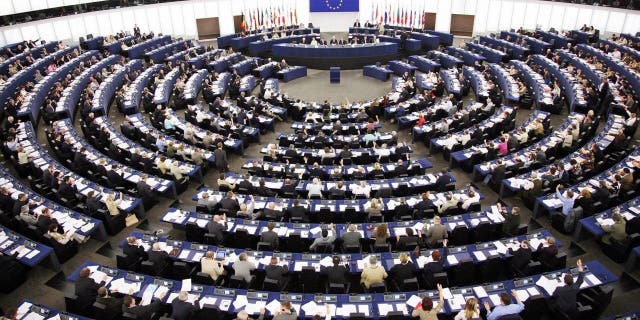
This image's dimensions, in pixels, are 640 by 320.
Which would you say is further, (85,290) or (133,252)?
(133,252)

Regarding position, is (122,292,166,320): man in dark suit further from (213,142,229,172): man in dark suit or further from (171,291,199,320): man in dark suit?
(213,142,229,172): man in dark suit

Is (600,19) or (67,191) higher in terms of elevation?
(600,19)

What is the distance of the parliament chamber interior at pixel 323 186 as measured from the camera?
34.6ft

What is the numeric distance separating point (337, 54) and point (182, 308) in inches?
1112

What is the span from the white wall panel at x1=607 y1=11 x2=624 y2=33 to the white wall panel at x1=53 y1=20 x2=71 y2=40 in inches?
1794

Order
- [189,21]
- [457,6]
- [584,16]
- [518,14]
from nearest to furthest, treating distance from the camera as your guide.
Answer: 1. [584,16]
2. [518,14]
3. [457,6]
4. [189,21]

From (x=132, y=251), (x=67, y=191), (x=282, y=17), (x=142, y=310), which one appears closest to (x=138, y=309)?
(x=142, y=310)

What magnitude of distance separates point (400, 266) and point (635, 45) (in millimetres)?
29624

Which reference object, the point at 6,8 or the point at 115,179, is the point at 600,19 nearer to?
the point at 115,179

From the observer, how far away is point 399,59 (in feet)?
123

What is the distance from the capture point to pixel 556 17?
40.2 m

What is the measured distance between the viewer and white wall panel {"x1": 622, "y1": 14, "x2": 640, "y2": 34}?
112 ft

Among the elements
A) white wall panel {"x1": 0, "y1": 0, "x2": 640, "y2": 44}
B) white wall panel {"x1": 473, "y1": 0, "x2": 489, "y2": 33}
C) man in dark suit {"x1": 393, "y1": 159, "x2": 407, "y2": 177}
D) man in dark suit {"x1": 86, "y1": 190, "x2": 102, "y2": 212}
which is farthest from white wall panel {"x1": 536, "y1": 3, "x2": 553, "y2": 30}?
man in dark suit {"x1": 86, "y1": 190, "x2": 102, "y2": 212}

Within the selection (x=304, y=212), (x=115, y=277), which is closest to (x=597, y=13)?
(x=304, y=212)
